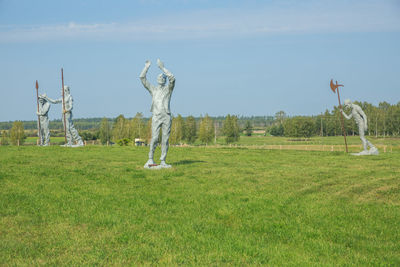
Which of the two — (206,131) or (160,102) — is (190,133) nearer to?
(206,131)

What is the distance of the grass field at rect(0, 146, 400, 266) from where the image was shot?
21.8 feet

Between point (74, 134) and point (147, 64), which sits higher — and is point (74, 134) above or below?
below

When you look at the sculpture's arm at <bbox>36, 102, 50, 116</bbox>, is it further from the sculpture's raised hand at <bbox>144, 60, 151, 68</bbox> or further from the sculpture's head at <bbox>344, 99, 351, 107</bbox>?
the sculpture's head at <bbox>344, 99, 351, 107</bbox>

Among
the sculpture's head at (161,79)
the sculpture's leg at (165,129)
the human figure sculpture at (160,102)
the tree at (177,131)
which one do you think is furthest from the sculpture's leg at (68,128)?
the tree at (177,131)

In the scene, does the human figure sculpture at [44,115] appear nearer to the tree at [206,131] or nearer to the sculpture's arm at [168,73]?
the sculpture's arm at [168,73]

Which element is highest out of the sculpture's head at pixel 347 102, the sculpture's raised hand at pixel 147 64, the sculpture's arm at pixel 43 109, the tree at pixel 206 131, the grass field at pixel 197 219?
the sculpture's raised hand at pixel 147 64

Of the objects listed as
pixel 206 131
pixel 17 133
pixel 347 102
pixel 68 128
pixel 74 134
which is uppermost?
pixel 347 102

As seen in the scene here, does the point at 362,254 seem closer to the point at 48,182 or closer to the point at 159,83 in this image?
the point at 48,182

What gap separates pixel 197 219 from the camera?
28.4 ft

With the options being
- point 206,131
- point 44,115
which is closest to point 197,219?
point 44,115

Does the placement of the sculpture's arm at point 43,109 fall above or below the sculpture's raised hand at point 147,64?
below

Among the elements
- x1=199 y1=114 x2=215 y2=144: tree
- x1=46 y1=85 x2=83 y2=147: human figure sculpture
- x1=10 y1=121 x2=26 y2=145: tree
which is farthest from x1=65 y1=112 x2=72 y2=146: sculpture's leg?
x1=199 y1=114 x2=215 y2=144: tree

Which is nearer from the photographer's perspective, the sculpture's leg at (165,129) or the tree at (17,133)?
the sculpture's leg at (165,129)

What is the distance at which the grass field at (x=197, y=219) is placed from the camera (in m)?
6.64
